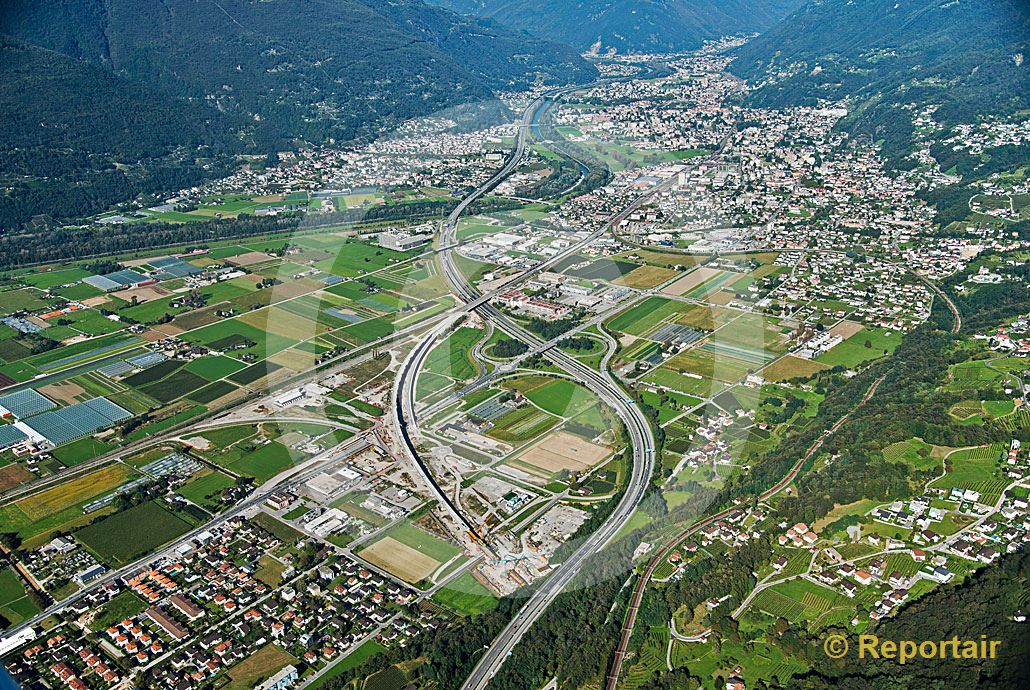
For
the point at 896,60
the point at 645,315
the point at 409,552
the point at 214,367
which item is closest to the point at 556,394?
the point at 645,315

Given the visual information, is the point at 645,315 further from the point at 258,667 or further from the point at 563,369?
the point at 258,667

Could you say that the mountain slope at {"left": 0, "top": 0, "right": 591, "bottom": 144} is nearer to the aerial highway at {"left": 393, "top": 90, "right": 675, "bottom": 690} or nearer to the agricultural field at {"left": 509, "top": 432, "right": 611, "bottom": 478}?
the aerial highway at {"left": 393, "top": 90, "right": 675, "bottom": 690}

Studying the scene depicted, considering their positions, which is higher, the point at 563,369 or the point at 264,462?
the point at 563,369

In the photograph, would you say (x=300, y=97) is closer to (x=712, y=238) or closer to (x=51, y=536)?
(x=712, y=238)

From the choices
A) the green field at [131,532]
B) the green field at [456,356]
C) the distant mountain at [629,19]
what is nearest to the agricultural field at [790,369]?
the green field at [456,356]

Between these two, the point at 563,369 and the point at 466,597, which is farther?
the point at 563,369
